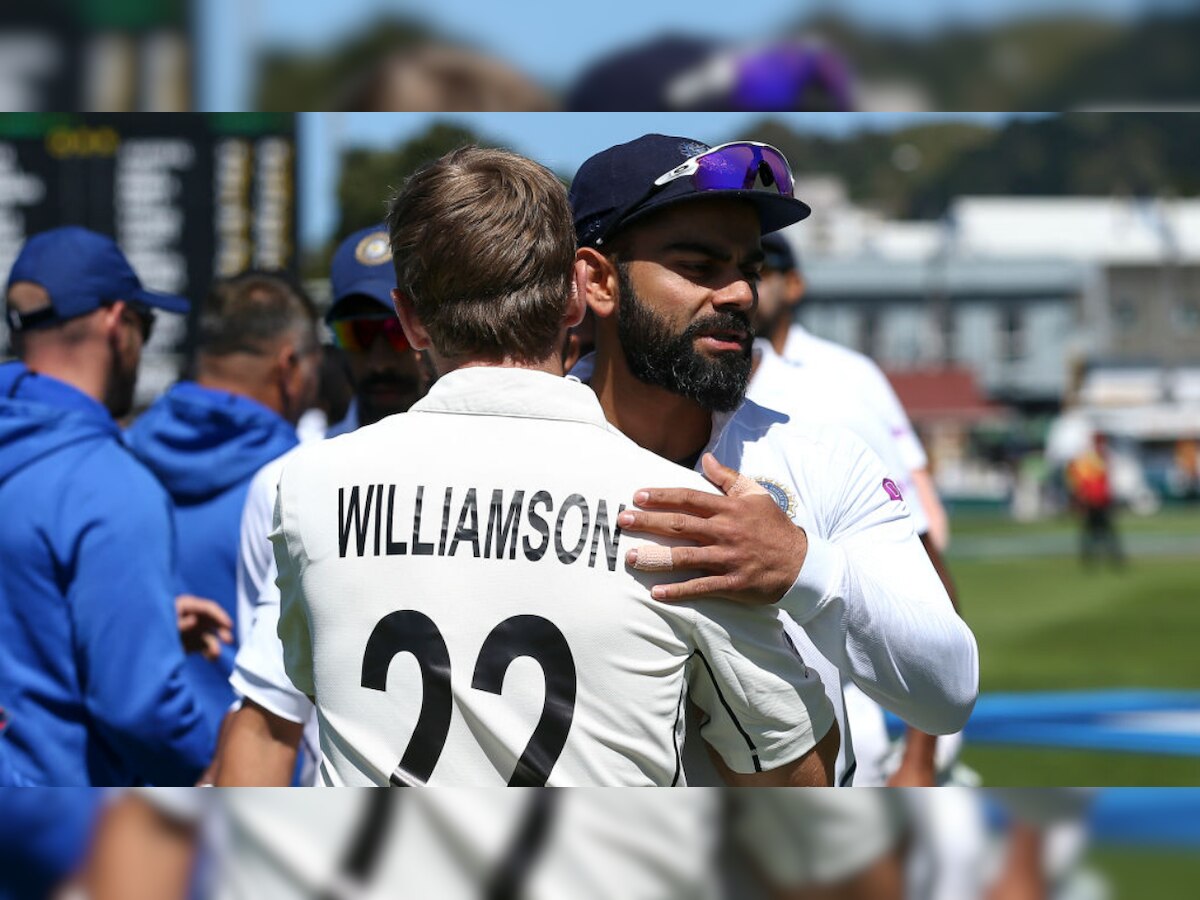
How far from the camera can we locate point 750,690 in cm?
174

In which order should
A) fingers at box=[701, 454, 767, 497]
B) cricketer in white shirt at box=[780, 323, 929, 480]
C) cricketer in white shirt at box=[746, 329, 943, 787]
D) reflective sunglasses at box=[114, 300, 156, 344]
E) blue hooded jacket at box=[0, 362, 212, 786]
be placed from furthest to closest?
cricketer in white shirt at box=[780, 323, 929, 480] → cricketer in white shirt at box=[746, 329, 943, 787] → reflective sunglasses at box=[114, 300, 156, 344] → blue hooded jacket at box=[0, 362, 212, 786] → fingers at box=[701, 454, 767, 497]

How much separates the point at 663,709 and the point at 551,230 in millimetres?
597

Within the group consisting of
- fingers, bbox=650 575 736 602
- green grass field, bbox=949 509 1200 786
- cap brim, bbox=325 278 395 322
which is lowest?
green grass field, bbox=949 509 1200 786

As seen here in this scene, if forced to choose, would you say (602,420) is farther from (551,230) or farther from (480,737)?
(480,737)

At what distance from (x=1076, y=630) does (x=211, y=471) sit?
12.3 metres

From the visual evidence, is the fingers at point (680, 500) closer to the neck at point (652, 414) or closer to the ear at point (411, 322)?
the ear at point (411, 322)

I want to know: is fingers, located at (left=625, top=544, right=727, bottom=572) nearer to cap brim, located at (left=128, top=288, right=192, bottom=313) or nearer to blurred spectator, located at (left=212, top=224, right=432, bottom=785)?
blurred spectator, located at (left=212, top=224, right=432, bottom=785)

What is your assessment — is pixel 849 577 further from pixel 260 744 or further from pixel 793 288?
pixel 793 288

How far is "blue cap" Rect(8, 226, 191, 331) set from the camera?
3363 millimetres

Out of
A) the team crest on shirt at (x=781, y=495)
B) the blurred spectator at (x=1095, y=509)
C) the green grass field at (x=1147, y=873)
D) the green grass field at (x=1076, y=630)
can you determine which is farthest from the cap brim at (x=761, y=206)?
the blurred spectator at (x=1095, y=509)

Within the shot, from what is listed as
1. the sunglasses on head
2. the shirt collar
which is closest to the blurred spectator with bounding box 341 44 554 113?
the shirt collar

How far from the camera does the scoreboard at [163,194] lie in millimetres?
9688

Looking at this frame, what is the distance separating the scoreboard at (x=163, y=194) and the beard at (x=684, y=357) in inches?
300

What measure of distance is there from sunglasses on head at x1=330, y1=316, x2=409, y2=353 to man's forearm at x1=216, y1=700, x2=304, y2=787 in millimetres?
1058
